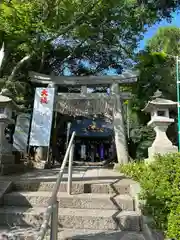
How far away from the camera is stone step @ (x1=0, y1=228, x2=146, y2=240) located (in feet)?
10.5

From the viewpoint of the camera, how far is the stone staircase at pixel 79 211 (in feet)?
11.4

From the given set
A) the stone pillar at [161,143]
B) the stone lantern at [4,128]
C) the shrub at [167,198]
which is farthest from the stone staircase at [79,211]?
the stone lantern at [4,128]

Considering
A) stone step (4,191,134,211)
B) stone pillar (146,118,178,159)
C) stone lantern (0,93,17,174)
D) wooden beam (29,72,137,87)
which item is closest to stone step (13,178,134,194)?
stone step (4,191,134,211)

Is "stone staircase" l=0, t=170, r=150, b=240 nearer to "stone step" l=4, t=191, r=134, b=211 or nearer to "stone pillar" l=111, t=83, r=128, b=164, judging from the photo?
"stone step" l=4, t=191, r=134, b=211

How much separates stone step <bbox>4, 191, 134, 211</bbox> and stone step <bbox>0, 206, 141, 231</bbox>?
12.1 inches

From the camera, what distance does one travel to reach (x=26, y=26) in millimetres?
7254

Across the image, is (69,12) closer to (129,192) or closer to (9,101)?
(9,101)

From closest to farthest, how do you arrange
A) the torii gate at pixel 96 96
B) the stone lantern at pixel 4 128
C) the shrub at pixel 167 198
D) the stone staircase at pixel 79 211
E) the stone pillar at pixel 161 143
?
the shrub at pixel 167 198 < the stone staircase at pixel 79 211 < the stone pillar at pixel 161 143 < the stone lantern at pixel 4 128 < the torii gate at pixel 96 96

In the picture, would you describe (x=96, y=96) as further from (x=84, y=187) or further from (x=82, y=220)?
(x=82, y=220)

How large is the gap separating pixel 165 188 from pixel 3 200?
2.66 m

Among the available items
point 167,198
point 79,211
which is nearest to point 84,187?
point 79,211

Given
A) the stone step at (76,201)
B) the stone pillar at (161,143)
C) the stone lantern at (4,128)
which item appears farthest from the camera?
the stone lantern at (4,128)

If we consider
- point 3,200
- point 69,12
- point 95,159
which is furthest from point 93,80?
point 95,159

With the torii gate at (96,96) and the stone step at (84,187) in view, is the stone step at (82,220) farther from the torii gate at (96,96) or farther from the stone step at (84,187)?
the torii gate at (96,96)
